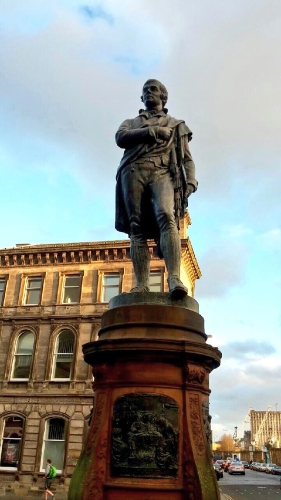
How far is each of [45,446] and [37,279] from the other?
30.9 feet

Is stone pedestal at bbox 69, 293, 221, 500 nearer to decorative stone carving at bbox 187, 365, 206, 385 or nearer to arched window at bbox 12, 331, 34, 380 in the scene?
decorative stone carving at bbox 187, 365, 206, 385

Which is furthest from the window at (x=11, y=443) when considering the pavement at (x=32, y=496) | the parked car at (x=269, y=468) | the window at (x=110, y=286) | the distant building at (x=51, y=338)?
the parked car at (x=269, y=468)

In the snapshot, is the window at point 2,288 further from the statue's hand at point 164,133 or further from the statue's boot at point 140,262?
the statue's hand at point 164,133

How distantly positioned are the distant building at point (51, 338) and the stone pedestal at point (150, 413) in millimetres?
20815

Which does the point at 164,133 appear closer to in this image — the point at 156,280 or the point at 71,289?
the point at 156,280

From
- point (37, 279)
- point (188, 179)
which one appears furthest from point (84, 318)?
point (188, 179)

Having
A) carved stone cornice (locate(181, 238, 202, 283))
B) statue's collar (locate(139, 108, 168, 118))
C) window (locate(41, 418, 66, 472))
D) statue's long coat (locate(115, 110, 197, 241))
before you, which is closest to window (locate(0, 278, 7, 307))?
window (locate(41, 418, 66, 472))

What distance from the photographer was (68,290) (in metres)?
29.4

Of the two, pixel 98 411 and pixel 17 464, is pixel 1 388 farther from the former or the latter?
pixel 98 411

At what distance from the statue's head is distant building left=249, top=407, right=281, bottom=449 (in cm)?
13109

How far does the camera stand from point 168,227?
6.25m

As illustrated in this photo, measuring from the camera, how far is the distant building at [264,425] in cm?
12825

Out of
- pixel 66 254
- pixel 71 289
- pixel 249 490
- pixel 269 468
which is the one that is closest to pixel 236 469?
pixel 269 468

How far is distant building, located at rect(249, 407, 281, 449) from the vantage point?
128 meters
